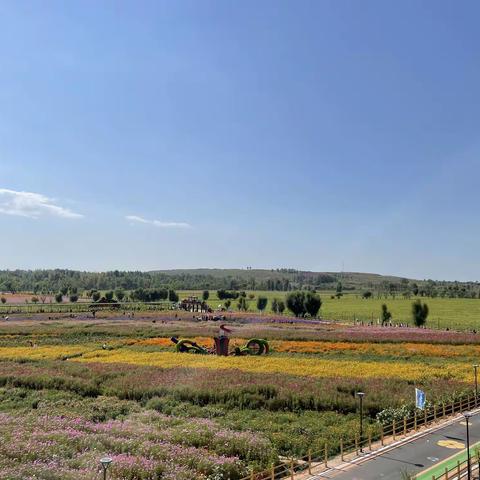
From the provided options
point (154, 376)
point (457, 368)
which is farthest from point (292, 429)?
point (457, 368)

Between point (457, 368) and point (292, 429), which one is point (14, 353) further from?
point (457, 368)

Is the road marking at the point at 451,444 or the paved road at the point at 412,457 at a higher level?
the road marking at the point at 451,444

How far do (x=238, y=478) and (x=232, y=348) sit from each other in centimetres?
3286

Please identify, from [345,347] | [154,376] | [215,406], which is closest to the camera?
[215,406]

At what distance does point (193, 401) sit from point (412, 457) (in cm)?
1209

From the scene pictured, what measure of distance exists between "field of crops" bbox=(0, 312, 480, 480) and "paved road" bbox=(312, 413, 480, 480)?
7.76ft

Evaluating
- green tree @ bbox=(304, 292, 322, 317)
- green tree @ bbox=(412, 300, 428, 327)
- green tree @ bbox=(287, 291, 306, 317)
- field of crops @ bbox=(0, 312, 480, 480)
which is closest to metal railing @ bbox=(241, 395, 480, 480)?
field of crops @ bbox=(0, 312, 480, 480)

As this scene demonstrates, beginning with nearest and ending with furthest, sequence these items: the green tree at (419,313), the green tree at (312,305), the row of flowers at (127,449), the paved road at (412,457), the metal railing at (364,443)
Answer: the row of flowers at (127,449) → the paved road at (412,457) → the metal railing at (364,443) → the green tree at (419,313) → the green tree at (312,305)

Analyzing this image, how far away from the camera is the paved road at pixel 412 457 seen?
56.5 feet

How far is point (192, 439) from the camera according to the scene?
19406mm

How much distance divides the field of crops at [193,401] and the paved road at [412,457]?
93.1 inches

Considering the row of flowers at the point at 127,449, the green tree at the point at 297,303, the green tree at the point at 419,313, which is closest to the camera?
the row of flowers at the point at 127,449

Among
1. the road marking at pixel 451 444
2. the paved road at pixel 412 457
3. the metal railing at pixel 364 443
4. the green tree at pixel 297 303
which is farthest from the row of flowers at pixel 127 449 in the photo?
the green tree at pixel 297 303

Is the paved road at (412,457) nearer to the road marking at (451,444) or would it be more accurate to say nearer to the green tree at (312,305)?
the road marking at (451,444)
